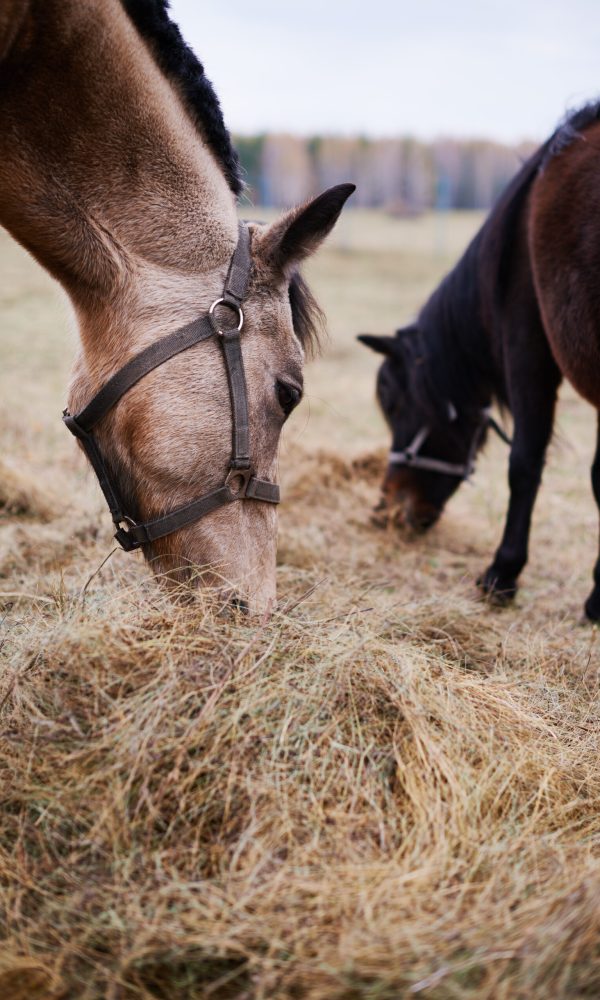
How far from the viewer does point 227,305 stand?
2.39 m

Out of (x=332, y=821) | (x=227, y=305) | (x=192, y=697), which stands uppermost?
(x=227, y=305)

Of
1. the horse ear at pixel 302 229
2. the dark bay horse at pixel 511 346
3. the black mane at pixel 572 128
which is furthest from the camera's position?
the black mane at pixel 572 128

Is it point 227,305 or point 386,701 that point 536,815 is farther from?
point 227,305

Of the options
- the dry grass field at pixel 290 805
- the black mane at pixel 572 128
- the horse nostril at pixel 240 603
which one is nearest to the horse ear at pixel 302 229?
the dry grass field at pixel 290 805

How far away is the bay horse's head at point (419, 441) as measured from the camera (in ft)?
17.0

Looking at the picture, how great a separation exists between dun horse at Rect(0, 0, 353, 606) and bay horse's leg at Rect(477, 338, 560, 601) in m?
1.83

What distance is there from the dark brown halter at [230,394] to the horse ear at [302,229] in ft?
0.44

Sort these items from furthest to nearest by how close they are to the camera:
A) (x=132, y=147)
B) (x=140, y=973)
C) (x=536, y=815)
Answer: (x=132, y=147) < (x=536, y=815) < (x=140, y=973)

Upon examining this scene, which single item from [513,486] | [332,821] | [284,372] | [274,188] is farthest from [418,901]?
[274,188]

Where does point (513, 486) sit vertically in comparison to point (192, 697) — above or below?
below

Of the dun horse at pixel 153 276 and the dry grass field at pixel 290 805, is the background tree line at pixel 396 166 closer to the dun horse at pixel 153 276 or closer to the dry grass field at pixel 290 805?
the dun horse at pixel 153 276

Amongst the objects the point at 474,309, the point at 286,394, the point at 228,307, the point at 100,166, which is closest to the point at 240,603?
the point at 286,394

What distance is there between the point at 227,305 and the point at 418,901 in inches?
73.4

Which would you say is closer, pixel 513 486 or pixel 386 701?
pixel 386 701
